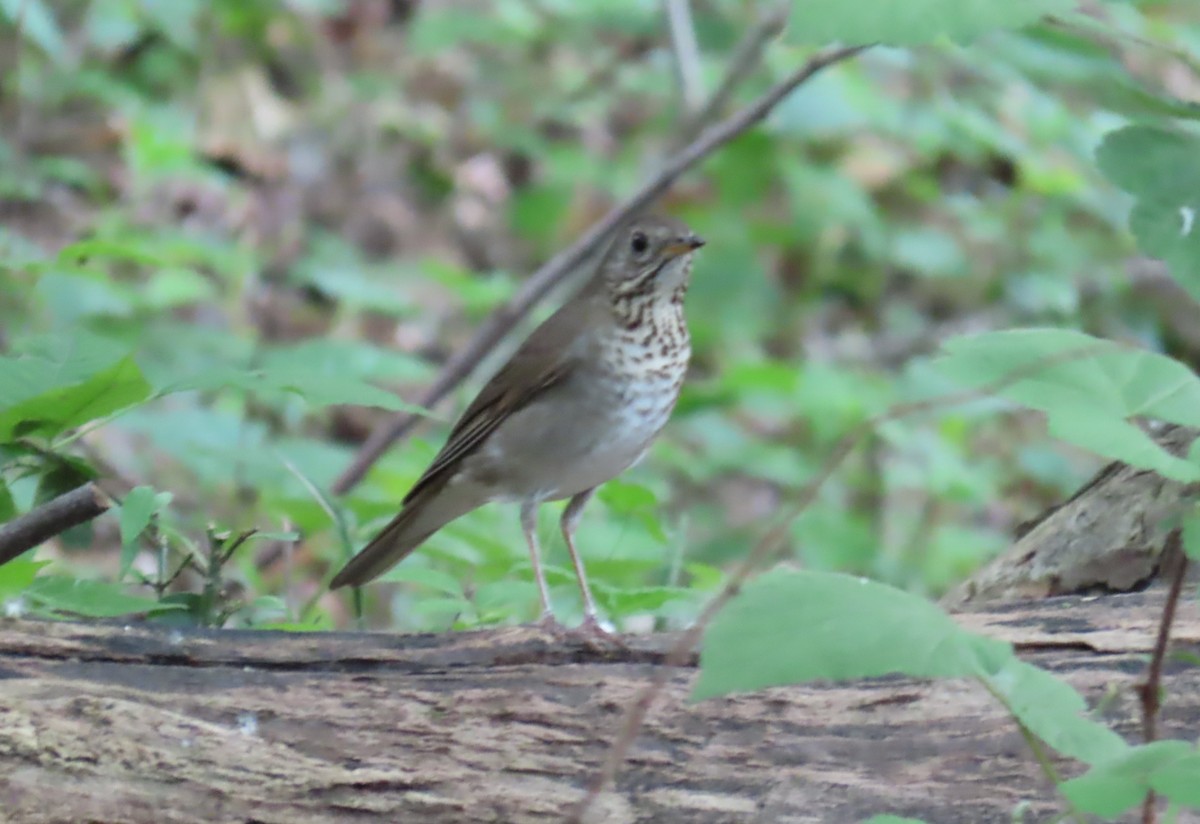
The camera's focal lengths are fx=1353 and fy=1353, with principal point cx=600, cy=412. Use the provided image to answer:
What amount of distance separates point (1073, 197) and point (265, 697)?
23.7 feet

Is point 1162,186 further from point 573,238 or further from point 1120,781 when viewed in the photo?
point 573,238

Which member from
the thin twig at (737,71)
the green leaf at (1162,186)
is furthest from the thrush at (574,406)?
the green leaf at (1162,186)

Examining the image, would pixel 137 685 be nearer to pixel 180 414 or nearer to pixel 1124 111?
pixel 1124 111

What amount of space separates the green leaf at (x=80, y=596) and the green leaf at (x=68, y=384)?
0.27m

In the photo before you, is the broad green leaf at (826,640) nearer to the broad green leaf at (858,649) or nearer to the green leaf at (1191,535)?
the broad green leaf at (858,649)

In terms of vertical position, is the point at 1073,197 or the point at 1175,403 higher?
the point at 1073,197

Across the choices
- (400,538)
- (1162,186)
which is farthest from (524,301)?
(1162,186)

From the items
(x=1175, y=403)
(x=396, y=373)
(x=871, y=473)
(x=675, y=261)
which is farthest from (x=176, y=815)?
(x=871, y=473)

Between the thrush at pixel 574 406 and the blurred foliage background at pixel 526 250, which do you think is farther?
the blurred foliage background at pixel 526 250

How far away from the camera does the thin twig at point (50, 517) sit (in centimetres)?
203

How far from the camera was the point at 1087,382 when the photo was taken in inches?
65.1

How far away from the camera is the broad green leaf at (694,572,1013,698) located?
1.22 m

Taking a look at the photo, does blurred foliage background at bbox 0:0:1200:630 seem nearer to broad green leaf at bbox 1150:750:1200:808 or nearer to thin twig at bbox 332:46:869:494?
thin twig at bbox 332:46:869:494

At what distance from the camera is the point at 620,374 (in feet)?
10.9
